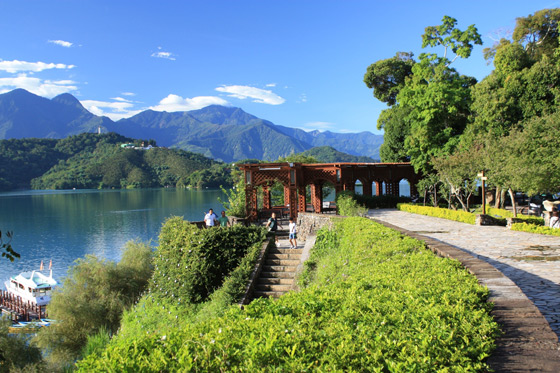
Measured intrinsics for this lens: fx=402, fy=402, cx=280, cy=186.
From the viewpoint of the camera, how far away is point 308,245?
11.4 meters

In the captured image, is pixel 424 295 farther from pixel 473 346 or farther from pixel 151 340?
pixel 151 340

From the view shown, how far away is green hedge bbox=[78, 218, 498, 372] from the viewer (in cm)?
262

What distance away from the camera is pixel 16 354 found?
1317 centimetres

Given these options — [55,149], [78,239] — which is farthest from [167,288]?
[55,149]

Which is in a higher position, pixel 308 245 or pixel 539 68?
pixel 539 68

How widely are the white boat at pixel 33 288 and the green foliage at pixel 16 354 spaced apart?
11.7 meters

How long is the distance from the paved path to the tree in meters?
23.7

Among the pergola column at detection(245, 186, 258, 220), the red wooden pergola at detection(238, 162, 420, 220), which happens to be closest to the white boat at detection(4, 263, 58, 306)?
the pergola column at detection(245, 186, 258, 220)

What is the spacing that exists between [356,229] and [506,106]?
16851mm

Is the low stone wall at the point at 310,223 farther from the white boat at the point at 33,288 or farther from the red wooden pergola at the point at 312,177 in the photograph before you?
the white boat at the point at 33,288

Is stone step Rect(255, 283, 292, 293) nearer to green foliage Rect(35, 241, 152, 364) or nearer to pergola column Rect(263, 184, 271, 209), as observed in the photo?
green foliage Rect(35, 241, 152, 364)

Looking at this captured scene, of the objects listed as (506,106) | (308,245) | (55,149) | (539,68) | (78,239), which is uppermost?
(55,149)

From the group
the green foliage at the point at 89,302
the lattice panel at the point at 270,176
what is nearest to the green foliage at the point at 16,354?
the green foliage at the point at 89,302

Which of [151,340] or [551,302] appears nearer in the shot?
[151,340]
